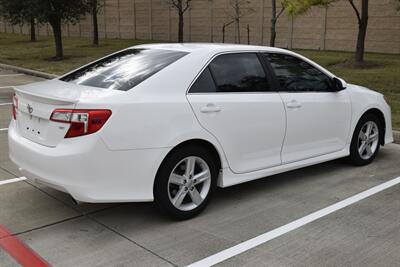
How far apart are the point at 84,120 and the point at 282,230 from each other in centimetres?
194

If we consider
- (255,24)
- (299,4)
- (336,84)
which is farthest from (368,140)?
(255,24)

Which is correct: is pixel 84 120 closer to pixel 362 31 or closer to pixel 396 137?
pixel 396 137

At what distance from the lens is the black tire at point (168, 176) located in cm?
423

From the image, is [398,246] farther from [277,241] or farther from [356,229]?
[277,241]

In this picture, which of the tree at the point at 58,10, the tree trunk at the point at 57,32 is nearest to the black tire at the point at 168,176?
the tree at the point at 58,10

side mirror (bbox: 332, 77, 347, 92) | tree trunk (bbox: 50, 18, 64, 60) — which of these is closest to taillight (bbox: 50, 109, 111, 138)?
side mirror (bbox: 332, 77, 347, 92)

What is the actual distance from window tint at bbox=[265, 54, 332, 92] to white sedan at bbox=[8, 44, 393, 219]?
1 centimetres

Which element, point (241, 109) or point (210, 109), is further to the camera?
point (241, 109)

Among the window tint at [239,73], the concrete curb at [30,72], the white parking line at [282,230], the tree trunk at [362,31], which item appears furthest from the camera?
the concrete curb at [30,72]

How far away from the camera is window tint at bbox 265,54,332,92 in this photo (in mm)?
5328

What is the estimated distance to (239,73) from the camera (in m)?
4.98

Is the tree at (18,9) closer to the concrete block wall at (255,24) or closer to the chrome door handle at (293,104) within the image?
the concrete block wall at (255,24)

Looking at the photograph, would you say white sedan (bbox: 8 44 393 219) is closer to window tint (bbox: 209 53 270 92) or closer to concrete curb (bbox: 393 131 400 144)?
window tint (bbox: 209 53 270 92)

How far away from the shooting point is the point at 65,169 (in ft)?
12.9
